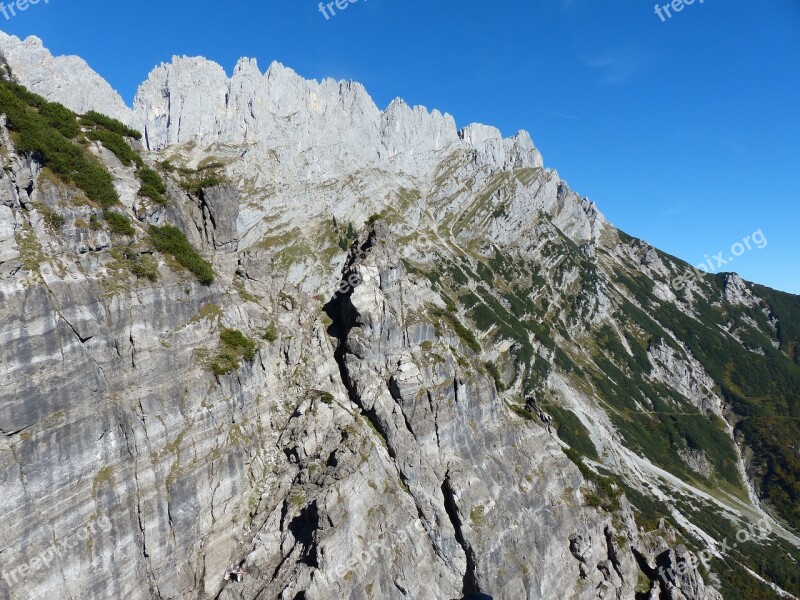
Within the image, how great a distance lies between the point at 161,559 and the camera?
35.1 meters

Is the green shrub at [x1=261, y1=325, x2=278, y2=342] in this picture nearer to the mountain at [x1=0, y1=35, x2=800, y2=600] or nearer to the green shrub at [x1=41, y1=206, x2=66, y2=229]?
the mountain at [x1=0, y1=35, x2=800, y2=600]

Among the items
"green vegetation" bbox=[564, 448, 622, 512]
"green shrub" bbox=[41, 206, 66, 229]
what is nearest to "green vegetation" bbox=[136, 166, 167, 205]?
"green shrub" bbox=[41, 206, 66, 229]

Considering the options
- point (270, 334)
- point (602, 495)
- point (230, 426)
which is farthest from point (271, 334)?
point (602, 495)

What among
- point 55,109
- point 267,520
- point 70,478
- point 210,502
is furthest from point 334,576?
point 55,109

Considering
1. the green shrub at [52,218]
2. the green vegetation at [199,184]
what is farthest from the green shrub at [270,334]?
the green shrub at [52,218]

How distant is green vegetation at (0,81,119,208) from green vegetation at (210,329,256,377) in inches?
612

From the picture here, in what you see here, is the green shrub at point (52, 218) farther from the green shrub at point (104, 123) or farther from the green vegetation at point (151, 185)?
the green shrub at point (104, 123)

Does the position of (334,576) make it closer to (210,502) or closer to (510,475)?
(210,502)

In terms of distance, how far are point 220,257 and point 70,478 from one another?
81.0 ft

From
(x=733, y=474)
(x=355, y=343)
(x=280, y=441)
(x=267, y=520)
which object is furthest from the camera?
(x=733, y=474)

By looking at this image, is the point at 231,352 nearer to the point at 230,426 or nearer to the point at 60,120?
the point at 230,426

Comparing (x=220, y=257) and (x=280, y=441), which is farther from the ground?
(x=220, y=257)

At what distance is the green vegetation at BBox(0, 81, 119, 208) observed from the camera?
36125 mm

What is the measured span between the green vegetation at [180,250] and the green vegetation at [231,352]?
5.64 meters
